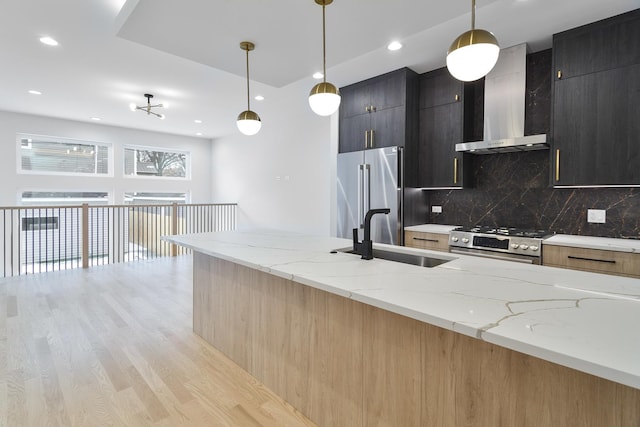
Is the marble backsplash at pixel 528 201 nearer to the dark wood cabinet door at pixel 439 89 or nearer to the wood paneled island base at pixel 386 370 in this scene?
the dark wood cabinet door at pixel 439 89

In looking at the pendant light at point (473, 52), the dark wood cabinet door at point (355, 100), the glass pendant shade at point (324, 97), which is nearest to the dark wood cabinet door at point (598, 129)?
the pendant light at point (473, 52)

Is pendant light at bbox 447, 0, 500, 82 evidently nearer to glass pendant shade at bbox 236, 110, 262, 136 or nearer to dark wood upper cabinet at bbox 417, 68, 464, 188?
glass pendant shade at bbox 236, 110, 262, 136

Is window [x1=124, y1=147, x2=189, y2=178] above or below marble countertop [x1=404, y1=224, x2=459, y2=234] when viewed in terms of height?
above

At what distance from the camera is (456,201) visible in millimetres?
3705

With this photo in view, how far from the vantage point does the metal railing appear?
5566 mm

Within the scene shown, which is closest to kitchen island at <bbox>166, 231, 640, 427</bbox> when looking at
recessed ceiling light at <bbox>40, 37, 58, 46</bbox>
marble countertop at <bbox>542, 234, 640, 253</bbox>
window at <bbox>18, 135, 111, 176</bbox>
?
marble countertop at <bbox>542, 234, 640, 253</bbox>

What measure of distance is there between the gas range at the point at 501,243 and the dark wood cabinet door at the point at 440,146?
2.06ft

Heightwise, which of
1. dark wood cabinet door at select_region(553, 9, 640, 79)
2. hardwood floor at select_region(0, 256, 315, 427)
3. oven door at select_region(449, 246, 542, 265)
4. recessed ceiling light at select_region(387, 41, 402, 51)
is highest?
recessed ceiling light at select_region(387, 41, 402, 51)

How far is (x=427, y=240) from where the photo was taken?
3.38 meters

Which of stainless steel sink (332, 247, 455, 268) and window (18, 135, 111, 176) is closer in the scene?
stainless steel sink (332, 247, 455, 268)

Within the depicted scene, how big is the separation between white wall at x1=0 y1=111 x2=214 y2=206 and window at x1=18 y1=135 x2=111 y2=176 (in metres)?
0.15

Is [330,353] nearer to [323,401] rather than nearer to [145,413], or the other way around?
[323,401]

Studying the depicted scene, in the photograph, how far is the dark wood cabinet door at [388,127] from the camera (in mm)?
3576

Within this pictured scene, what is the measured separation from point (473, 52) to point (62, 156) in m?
7.55
